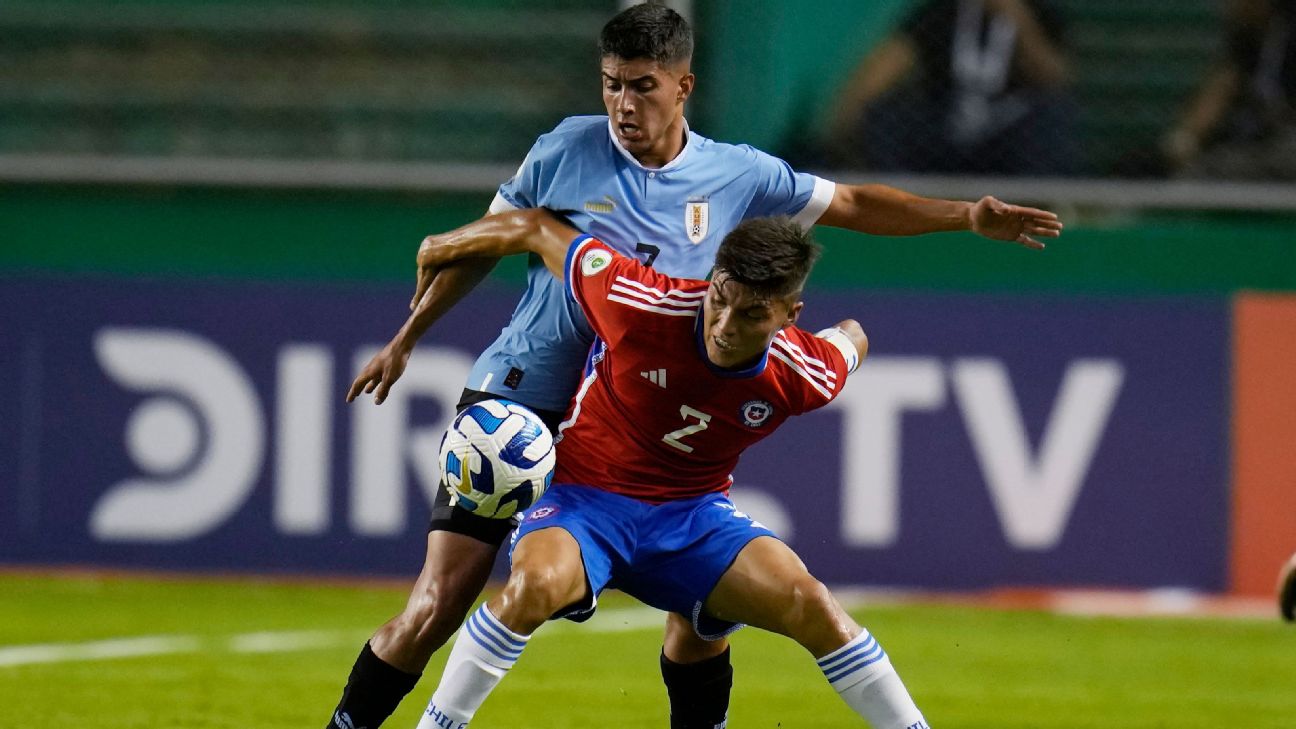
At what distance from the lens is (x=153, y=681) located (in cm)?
708

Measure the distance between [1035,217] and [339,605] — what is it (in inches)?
190

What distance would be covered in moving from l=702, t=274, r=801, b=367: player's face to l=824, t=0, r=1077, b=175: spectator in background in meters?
5.51

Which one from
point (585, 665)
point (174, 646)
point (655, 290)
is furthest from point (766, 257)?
point (174, 646)

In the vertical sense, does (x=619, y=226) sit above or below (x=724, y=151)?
below

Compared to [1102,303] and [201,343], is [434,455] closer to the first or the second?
[201,343]

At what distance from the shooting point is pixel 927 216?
18.6 ft

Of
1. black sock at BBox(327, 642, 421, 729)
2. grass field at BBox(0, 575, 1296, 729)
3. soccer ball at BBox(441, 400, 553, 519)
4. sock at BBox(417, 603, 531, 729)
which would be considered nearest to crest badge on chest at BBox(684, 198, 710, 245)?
soccer ball at BBox(441, 400, 553, 519)

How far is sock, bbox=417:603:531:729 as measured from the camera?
4.84 meters

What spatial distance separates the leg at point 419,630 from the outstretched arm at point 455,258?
1.54 ft

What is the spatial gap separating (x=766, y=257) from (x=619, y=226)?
74 centimetres

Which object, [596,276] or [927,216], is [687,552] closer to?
[596,276]

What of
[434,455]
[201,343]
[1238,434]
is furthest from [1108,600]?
[201,343]

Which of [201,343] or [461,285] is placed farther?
[201,343]

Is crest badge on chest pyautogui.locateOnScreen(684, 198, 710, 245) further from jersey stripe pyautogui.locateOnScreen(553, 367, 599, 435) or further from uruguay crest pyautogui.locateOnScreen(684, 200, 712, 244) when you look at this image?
jersey stripe pyautogui.locateOnScreen(553, 367, 599, 435)
